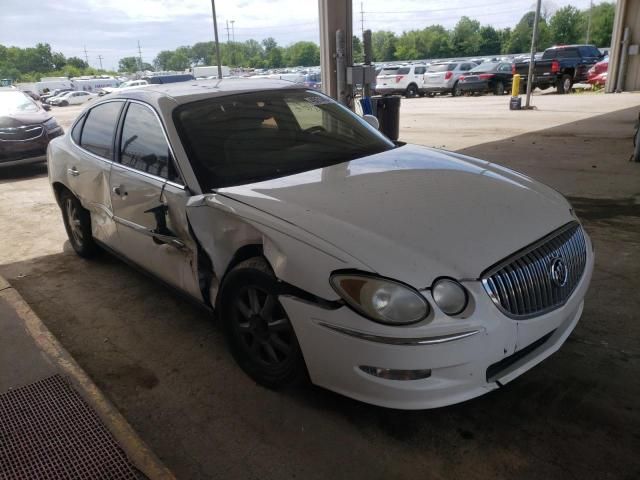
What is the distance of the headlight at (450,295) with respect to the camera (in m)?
2.13

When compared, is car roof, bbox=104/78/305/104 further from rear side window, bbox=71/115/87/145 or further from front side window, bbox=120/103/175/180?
rear side window, bbox=71/115/87/145

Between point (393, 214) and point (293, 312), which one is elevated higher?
point (393, 214)

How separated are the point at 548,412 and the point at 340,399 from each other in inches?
39.5

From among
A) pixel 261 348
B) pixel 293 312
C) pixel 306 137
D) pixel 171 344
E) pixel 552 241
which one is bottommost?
pixel 171 344

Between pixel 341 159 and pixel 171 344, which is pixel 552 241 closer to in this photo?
pixel 341 159

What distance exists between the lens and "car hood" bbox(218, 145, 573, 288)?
2.21 m

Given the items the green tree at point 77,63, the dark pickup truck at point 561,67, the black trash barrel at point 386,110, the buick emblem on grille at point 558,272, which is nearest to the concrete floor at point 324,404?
the buick emblem on grille at point 558,272

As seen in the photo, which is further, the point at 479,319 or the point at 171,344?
the point at 171,344

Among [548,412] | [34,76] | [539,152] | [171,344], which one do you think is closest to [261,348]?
[171,344]

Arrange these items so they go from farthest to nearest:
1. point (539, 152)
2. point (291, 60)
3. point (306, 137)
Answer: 1. point (291, 60)
2. point (539, 152)
3. point (306, 137)

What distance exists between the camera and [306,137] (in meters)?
3.57

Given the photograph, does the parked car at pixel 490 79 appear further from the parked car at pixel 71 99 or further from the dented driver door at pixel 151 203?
the parked car at pixel 71 99

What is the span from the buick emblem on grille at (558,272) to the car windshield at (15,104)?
10679 millimetres

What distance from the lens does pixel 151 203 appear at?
330 cm
